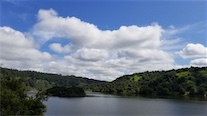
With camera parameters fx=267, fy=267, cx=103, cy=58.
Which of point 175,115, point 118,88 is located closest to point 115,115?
point 175,115

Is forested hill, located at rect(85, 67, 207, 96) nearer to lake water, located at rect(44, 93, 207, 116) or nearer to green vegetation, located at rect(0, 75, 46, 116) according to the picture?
lake water, located at rect(44, 93, 207, 116)

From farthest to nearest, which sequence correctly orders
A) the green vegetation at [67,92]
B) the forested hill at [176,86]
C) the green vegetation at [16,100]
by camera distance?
the forested hill at [176,86], the green vegetation at [67,92], the green vegetation at [16,100]

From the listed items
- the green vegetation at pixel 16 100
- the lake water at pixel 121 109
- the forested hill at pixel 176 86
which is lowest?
the lake water at pixel 121 109

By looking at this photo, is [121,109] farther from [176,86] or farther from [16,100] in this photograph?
[176,86]

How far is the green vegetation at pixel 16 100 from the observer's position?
2550 centimetres

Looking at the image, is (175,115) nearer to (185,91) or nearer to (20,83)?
(20,83)

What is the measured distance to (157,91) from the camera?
154625mm

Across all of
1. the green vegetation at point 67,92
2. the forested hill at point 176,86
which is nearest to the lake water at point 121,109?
the green vegetation at point 67,92

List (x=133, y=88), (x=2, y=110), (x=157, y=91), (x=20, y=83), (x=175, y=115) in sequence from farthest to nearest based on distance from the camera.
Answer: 1. (x=133, y=88)
2. (x=157, y=91)
3. (x=175, y=115)
4. (x=20, y=83)
5. (x=2, y=110)

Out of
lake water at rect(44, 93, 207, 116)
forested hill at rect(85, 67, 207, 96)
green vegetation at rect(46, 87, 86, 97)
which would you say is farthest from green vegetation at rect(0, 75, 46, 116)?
forested hill at rect(85, 67, 207, 96)

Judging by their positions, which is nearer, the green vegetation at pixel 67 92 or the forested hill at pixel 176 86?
the green vegetation at pixel 67 92

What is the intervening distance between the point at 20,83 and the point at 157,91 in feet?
436

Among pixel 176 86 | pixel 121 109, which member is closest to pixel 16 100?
pixel 121 109

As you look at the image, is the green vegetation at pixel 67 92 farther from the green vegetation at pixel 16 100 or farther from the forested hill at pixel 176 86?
the green vegetation at pixel 16 100
